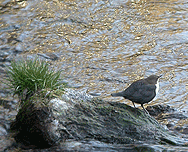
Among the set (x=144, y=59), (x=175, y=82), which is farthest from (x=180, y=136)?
(x=144, y=59)

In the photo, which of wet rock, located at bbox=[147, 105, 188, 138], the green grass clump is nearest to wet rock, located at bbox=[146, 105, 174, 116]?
wet rock, located at bbox=[147, 105, 188, 138]

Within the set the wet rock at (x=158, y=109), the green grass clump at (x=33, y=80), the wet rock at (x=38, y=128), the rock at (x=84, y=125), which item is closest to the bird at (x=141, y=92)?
the rock at (x=84, y=125)

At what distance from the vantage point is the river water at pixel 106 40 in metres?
6.80

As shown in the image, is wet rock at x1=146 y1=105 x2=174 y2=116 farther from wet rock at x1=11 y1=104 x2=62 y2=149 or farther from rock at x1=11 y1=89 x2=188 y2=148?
wet rock at x1=11 y1=104 x2=62 y2=149

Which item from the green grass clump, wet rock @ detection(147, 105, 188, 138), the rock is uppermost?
the green grass clump

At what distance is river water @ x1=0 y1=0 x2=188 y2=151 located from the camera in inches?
268

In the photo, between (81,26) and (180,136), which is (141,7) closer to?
(81,26)

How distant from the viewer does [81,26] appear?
29.5 ft

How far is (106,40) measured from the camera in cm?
838

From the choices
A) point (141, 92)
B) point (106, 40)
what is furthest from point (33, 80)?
point (106, 40)

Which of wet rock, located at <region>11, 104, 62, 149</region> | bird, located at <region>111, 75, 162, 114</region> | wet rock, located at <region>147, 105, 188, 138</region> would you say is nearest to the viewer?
wet rock, located at <region>11, 104, 62, 149</region>

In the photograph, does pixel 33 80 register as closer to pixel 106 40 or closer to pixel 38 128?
pixel 38 128

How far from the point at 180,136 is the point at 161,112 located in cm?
79

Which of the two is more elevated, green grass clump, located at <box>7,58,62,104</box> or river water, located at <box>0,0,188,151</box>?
green grass clump, located at <box>7,58,62,104</box>
